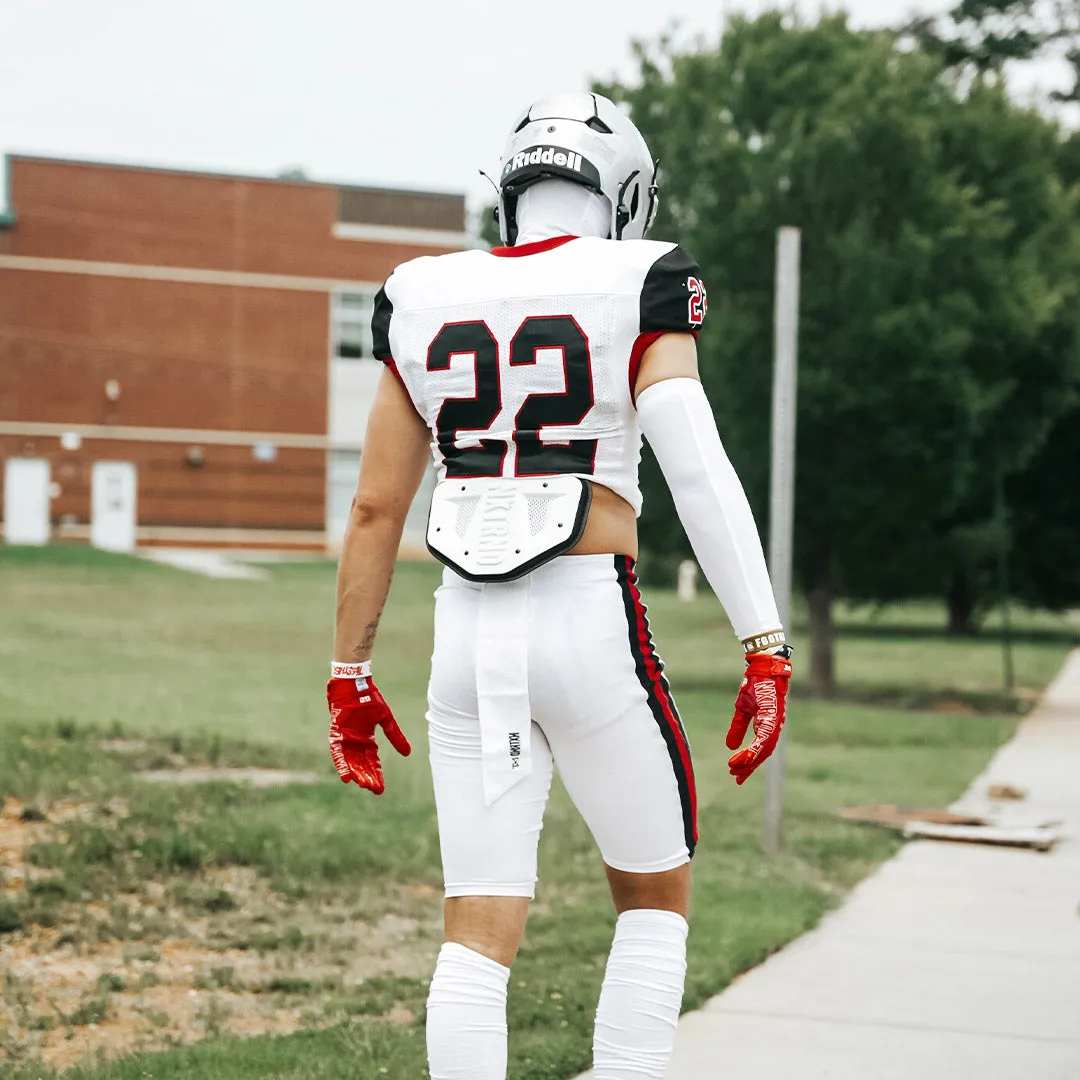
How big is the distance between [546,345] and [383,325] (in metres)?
0.38

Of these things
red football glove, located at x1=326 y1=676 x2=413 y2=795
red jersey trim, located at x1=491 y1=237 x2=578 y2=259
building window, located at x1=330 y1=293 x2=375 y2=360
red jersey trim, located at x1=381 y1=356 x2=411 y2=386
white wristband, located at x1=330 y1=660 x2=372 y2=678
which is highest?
building window, located at x1=330 y1=293 x2=375 y2=360

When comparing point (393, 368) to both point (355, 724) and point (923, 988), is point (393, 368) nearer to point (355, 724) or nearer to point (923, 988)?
point (355, 724)

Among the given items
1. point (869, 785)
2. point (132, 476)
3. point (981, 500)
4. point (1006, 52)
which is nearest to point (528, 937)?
point (869, 785)

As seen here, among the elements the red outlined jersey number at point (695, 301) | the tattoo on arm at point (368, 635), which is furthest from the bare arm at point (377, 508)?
the red outlined jersey number at point (695, 301)

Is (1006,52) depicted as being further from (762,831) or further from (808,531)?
(762,831)

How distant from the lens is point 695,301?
3.14m

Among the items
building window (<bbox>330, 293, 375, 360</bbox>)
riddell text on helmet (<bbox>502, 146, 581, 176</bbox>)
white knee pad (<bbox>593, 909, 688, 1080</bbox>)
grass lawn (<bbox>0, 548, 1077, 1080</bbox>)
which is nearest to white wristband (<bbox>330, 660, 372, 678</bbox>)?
white knee pad (<bbox>593, 909, 688, 1080</bbox>)

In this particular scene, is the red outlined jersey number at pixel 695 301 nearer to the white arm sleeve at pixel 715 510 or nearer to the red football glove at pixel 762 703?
the white arm sleeve at pixel 715 510

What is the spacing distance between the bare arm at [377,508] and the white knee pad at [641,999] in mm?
762

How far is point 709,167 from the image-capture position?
16016 millimetres

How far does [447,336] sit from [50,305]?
4206 cm

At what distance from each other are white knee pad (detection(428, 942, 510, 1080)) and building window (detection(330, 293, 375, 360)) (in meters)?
43.0

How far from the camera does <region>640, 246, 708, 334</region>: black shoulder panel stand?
10.2ft

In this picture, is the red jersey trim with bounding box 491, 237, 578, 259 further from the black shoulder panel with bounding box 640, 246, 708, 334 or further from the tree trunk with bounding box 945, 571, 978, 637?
the tree trunk with bounding box 945, 571, 978, 637
